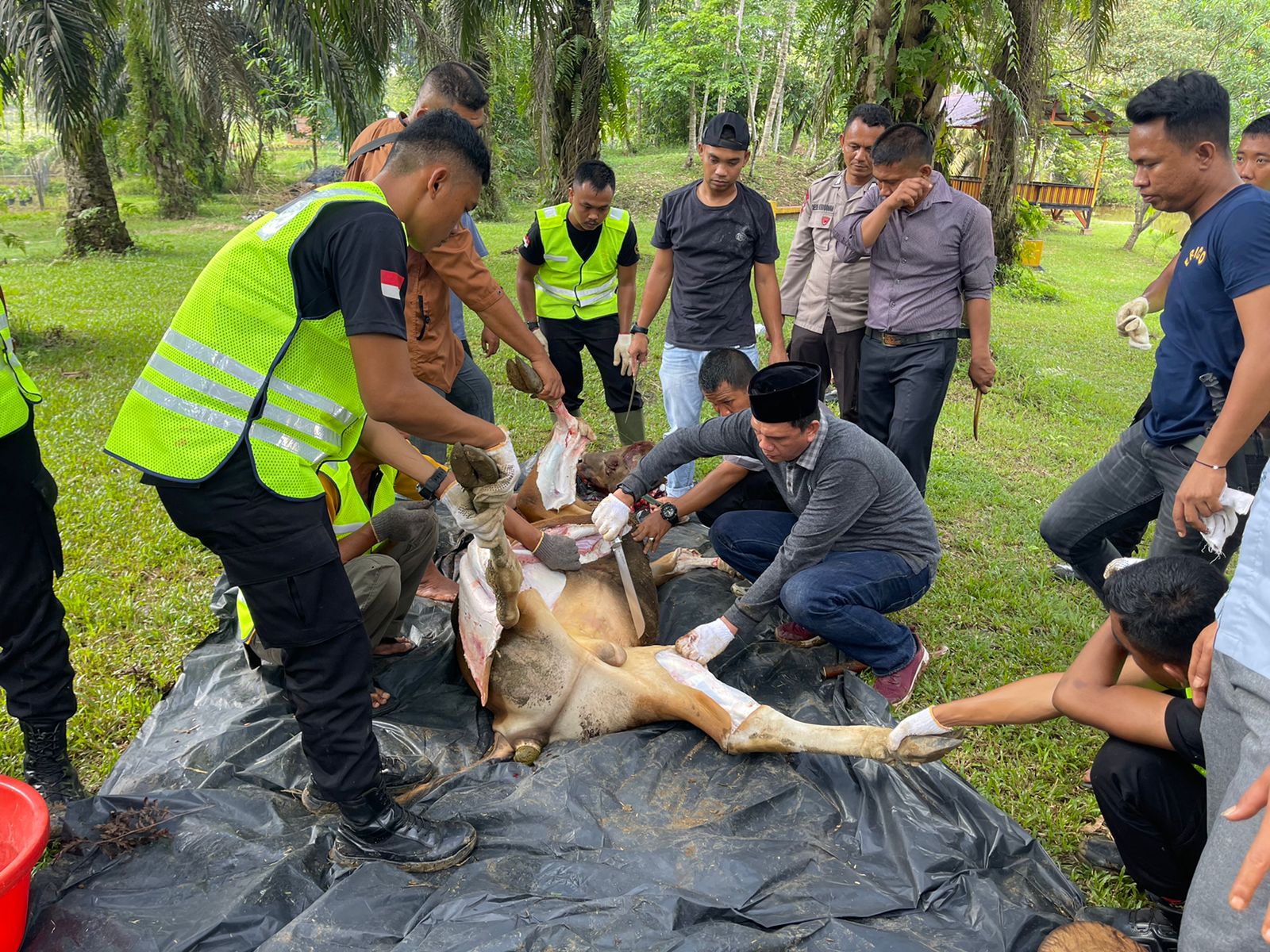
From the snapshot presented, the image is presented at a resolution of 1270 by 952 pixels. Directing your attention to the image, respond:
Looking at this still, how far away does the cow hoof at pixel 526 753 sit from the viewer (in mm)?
2926

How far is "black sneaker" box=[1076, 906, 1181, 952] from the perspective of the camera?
7.32 feet

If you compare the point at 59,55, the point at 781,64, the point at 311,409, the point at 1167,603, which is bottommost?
the point at 1167,603

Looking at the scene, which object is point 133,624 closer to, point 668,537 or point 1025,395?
point 668,537

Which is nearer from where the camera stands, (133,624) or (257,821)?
(257,821)

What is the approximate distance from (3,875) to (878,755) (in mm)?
2288

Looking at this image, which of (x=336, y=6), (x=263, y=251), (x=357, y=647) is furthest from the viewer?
(x=336, y=6)

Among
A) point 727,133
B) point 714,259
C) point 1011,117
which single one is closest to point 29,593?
point 714,259

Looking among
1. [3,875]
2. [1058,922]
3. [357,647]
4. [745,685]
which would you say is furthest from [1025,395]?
[3,875]

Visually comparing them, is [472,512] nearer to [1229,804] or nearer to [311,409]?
[311,409]

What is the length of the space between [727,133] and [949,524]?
2529 millimetres

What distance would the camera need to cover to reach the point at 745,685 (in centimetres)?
340

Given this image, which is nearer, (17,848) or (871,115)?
(17,848)

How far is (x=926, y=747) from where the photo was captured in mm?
2572

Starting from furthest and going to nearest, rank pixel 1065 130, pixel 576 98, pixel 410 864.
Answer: pixel 1065 130, pixel 576 98, pixel 410 864
